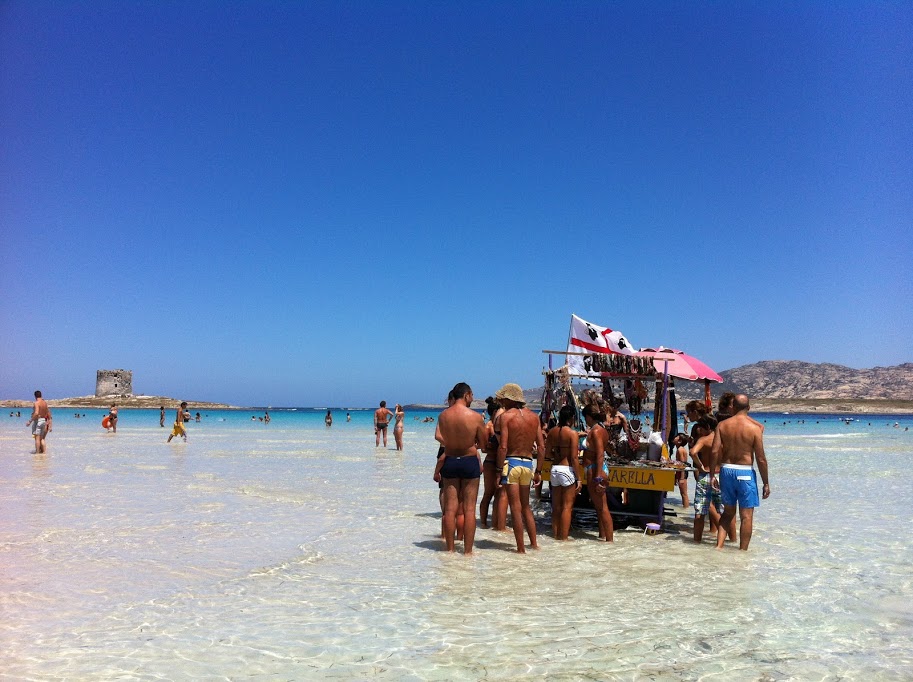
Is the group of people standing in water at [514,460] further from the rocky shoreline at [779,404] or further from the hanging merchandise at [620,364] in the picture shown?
the rocky shoreline at [779,404]

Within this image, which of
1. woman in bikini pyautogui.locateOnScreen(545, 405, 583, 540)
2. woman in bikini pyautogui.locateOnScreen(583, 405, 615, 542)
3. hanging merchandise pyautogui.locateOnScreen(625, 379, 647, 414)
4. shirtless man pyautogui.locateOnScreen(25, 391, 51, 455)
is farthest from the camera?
shirtless man pyautogui.locateOnScreen(25, 391, 51, 455)

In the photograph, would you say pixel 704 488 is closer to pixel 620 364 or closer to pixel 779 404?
pixel 620 364

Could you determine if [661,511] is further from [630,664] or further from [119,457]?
[119,457]

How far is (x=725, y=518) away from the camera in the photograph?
7.88 metres

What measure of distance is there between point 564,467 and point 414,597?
9.00ft

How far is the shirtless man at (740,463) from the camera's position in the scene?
7.54m

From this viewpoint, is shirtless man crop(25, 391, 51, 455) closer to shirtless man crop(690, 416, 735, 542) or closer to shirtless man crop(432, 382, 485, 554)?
shirtless man crop(432, 382, 485, 554)

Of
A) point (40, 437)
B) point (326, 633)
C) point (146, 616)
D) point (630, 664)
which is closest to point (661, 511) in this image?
point (630, 664)

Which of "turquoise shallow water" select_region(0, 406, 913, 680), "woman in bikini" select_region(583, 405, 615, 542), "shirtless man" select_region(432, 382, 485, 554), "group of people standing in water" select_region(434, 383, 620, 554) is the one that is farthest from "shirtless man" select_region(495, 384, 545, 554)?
"woman in bikini" select_region(583, 405, 615, 542)

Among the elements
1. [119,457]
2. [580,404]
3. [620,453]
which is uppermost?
[580,404]

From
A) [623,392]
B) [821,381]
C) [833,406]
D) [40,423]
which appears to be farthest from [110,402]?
[821,381]

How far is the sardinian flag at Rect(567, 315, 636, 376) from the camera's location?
9773 mm

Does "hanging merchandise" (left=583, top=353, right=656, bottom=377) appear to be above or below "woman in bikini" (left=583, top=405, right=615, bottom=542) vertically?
above

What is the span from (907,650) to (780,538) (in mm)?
4127
